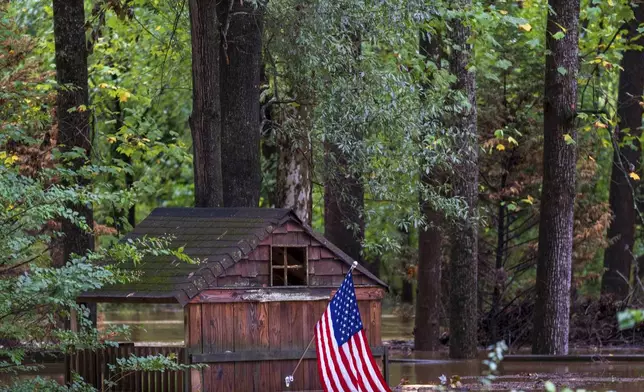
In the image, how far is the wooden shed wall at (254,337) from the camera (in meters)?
15.2

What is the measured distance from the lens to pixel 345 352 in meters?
14.0

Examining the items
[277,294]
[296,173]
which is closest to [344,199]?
[296,173]

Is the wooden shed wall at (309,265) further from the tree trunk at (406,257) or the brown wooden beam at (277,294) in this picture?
the tree trunk at (406,257)

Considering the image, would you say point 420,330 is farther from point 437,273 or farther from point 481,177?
point 481,177

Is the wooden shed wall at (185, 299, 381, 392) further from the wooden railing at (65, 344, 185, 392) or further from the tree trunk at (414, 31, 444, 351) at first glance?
the tree trunk at (414, 31, 444, 351)

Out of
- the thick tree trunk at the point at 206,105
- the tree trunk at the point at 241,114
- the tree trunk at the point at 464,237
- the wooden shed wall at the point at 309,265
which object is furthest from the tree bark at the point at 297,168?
the wooden shed wall at the point at 309,265

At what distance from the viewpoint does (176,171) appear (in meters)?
41.1

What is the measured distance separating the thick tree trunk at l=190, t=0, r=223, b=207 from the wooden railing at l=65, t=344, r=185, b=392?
10.4ft

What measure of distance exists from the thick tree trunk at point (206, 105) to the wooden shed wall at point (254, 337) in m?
2.93

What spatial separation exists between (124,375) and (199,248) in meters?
2.13

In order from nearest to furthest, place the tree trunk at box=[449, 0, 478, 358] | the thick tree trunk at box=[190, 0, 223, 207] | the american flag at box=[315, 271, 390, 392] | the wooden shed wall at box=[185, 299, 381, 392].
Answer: the american flag at box=[315, 271, 390, 392]
the wooden shed wall at box=[185, 299, 381, 392]
the thick tree trunk at box=[190, 0, 223, 207]
the tree trunk at box=[449, 0, 478, 358]

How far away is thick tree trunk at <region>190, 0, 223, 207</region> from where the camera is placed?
18.0 metres

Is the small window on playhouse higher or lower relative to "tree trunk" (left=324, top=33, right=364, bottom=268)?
lower

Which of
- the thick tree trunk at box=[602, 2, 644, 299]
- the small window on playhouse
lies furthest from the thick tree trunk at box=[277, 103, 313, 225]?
the thick tree trunk at box=[602, 2, 644, 299]
